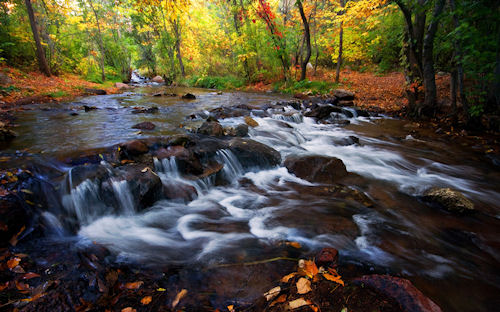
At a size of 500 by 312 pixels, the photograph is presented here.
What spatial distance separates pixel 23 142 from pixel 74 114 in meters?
3.61

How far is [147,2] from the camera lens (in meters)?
10.9

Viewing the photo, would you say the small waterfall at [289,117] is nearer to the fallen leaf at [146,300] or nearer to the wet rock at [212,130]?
the wet rock at [212,130]

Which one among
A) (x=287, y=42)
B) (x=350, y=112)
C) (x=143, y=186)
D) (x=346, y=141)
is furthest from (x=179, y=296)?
(x=287, y=42)

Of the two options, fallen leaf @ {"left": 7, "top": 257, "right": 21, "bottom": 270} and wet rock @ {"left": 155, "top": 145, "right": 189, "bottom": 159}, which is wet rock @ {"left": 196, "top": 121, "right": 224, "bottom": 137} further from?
fallen leaf @ {"left": 7, "top": 257, "right": 21, "bottom": 270}

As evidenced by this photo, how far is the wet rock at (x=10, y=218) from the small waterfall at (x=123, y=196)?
1118 millimetres

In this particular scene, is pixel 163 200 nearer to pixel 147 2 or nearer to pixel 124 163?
pixel 124 163

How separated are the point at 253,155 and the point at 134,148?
2642 millimetres

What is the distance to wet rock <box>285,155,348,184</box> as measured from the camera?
509cm

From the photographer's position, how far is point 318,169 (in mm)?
5199

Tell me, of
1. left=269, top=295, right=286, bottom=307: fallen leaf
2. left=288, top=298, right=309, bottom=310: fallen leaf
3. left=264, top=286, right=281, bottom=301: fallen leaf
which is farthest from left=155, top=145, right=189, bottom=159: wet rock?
left=288, top=298, right=309, bottom=310: fallen leaf

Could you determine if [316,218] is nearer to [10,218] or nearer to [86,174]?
[86,174]

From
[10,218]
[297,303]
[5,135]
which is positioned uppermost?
[5,135]

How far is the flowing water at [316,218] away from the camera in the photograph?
2.86 meters

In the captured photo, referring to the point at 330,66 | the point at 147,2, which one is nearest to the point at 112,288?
the point at 147,2
